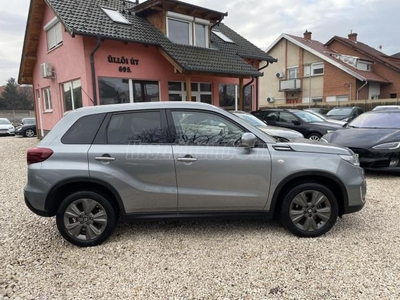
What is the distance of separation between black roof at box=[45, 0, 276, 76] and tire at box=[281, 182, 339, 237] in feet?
27.6

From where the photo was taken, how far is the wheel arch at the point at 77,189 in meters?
3.34

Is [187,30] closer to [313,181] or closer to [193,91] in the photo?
[193,91]

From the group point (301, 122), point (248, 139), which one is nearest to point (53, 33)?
point (301, 122)

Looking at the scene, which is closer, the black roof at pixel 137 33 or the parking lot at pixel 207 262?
the parking lot at pixel 207 262

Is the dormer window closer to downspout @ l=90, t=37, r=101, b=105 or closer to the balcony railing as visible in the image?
downspout @ l=90, t=37, r=101, b=105

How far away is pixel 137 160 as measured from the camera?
11.1 feet

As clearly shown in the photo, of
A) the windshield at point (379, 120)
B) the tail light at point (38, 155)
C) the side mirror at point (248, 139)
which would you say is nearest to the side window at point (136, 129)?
the tail light at point (38, 155)

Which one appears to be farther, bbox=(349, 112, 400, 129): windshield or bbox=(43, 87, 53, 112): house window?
bbox=(43, 87, 53, 112): house window

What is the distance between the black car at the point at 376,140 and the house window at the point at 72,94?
925 cm

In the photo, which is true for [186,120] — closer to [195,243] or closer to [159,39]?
[195,243]

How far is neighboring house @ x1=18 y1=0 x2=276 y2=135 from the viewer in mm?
10805

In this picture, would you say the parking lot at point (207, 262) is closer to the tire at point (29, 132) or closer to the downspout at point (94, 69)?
the downspout at point (94, 69)

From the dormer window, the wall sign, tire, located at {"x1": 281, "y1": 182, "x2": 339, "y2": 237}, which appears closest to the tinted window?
tire, located at {"x1": 281, "y1": 182, "x2": 339, "y2": 237}

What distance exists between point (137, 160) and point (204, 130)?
34.8 inches
